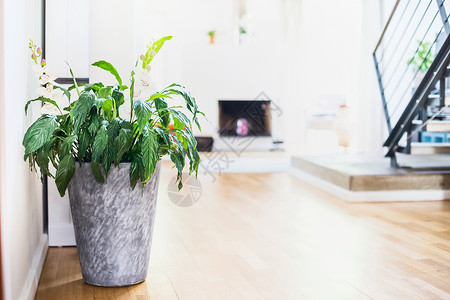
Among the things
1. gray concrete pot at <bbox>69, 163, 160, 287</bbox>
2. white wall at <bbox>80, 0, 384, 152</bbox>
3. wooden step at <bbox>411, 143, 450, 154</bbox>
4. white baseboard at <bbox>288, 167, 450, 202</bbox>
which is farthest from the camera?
white wall at <bbox>80, 0, 384, 152</bbox>

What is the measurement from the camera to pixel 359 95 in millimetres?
7711

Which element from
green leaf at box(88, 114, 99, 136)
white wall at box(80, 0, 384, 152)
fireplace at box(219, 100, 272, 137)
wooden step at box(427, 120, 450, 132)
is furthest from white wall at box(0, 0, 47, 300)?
fireplace at box(219, 100, 272, 137)

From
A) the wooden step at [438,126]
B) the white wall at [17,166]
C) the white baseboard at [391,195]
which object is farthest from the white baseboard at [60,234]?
the wooden step at [438,126]

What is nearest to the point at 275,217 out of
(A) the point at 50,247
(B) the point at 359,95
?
(A) the point at 50,247

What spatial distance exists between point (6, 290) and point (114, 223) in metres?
0.55

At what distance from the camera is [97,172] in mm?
1970

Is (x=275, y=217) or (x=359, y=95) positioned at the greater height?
(x=359, y=95)

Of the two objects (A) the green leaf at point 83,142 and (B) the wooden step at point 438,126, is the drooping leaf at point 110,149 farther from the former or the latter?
(B) the wooden step at point 438,126

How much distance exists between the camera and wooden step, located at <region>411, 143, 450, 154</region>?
174 inches

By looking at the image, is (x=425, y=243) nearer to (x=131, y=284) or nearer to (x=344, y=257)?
(x=344, y=257)

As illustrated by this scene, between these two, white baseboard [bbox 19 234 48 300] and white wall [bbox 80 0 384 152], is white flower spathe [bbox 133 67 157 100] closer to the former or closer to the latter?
white baseboard [bbox 19 234 48 300]

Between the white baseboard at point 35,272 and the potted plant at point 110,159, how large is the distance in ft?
0.59

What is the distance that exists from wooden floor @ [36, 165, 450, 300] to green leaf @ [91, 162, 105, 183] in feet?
1.41

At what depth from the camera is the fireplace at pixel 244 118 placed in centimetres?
799
